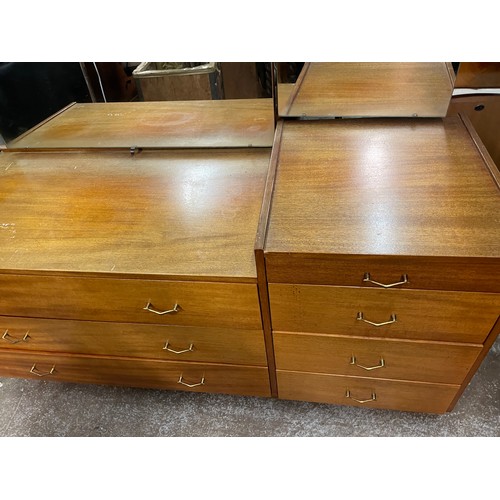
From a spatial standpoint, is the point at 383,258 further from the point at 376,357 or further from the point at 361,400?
the point at 361,400

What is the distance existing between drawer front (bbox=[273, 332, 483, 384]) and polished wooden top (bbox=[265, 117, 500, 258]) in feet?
0.94

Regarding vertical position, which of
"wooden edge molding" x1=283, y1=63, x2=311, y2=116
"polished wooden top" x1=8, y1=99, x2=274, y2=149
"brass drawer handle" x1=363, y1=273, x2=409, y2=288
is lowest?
"brass drawer handle" x1=363, y1=273, x2=409, y2=288

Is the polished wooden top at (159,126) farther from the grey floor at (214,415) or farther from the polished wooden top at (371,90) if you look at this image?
the grey floor at (214,415)

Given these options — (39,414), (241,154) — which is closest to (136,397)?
(39,414)

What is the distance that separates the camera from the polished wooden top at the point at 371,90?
3.30ft

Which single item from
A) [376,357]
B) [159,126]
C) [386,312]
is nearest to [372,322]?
[386,312]

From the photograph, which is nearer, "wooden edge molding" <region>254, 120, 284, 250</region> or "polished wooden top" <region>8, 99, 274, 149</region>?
"wooden edge molding" <region>254, 120, 284, 250</region>

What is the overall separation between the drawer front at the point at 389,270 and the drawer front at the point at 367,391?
1.28 feet

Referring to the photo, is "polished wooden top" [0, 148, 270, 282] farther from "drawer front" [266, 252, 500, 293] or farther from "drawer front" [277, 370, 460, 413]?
"drawer front" [277, 370, 460, 413]

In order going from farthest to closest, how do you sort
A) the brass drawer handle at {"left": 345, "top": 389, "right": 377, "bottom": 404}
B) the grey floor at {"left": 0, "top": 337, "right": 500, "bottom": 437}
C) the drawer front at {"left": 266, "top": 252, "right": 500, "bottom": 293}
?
the grey floor at {"left": 0, "top": 337, "right": 500, "bottom": 437} → the brass drawer handle at {"left": 345, "top": 389, "right": 377, "bottom": 404} → the drawer front at {"left": 266, "top": 252, "right": 500, "bottom": 293}

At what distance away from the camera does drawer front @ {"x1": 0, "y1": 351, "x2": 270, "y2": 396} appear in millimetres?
1055

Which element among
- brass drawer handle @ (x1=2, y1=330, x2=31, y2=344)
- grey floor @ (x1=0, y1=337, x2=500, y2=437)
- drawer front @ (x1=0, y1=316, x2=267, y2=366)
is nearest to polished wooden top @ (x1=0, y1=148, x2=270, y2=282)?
drawer front @ (x1=0, y1=316, x2=267, y2=366)

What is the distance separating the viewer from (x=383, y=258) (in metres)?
0.68
